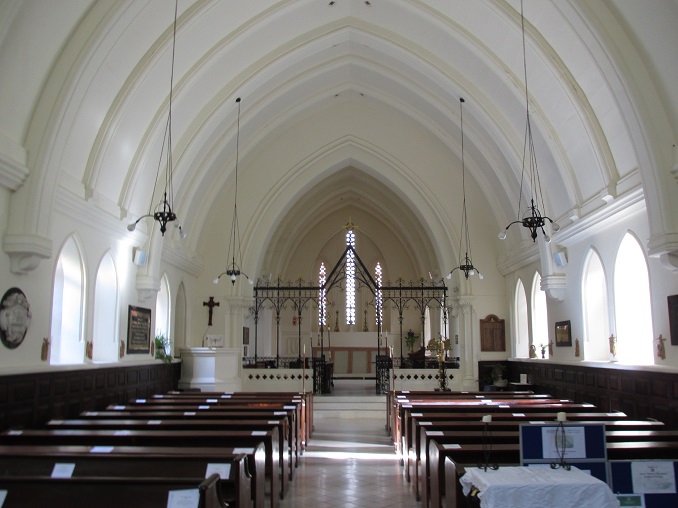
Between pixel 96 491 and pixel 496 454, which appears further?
pixel 496 454

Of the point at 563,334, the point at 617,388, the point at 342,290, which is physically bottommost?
the point at 617,388

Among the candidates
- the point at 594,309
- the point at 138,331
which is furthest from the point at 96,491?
the point at 594,309

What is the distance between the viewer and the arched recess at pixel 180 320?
1789 cm

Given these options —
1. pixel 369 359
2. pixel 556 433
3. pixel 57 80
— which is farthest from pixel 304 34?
pixel 369 359

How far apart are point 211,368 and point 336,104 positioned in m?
8.79

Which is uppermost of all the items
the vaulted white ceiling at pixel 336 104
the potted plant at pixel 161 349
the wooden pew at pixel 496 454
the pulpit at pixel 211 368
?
the vaulted white ceiling at pixel 336 104

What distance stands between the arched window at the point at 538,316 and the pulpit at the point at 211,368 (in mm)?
7667

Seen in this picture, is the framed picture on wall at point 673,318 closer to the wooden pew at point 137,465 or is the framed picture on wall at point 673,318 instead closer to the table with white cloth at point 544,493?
the table with white cloth at point 544,493

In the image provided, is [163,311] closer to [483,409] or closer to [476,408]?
[476,408]

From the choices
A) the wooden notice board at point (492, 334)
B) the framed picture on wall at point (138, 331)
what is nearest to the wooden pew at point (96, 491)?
the framed picture on wall at point (138, 331)

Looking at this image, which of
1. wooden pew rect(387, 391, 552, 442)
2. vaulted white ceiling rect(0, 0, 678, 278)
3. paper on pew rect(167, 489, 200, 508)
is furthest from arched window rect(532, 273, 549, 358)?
paper on pew rect(167, 489, 200, 508)

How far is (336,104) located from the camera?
19.2 m

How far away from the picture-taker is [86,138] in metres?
11.1

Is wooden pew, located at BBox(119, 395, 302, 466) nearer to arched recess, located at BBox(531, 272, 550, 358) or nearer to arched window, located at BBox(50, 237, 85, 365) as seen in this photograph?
arched window, located at BBox(50, 237, 85, 365)
